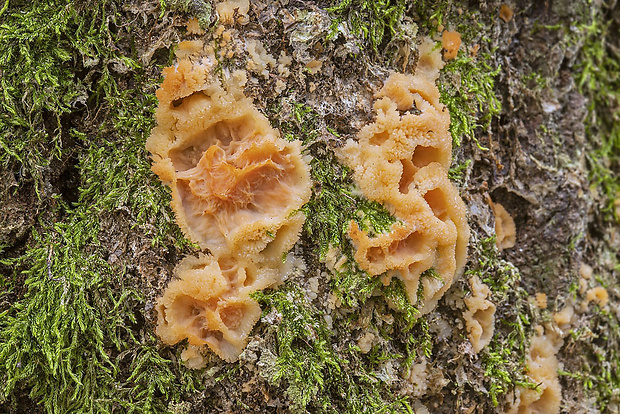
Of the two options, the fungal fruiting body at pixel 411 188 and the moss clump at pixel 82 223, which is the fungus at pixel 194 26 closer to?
the moss clump at pixel 82 223

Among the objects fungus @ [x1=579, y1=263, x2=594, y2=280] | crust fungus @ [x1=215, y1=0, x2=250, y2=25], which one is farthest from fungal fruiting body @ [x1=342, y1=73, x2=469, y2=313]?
fungus @ [x1=579, y1=263, x2=594, y2=280]

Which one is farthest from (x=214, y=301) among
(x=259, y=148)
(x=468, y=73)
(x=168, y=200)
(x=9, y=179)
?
(x=468, y=73)

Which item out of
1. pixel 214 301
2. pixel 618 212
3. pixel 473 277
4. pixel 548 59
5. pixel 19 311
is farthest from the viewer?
pixel 618 212

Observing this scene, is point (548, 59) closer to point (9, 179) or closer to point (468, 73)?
point (468, 73)

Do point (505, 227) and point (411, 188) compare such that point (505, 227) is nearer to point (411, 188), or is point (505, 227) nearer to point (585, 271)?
point (585, 271)

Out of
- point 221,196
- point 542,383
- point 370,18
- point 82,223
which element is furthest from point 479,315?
point 82,223

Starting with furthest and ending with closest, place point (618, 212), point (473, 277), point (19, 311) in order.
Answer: point (618, 212), point (473, 277), point (19, 311)
